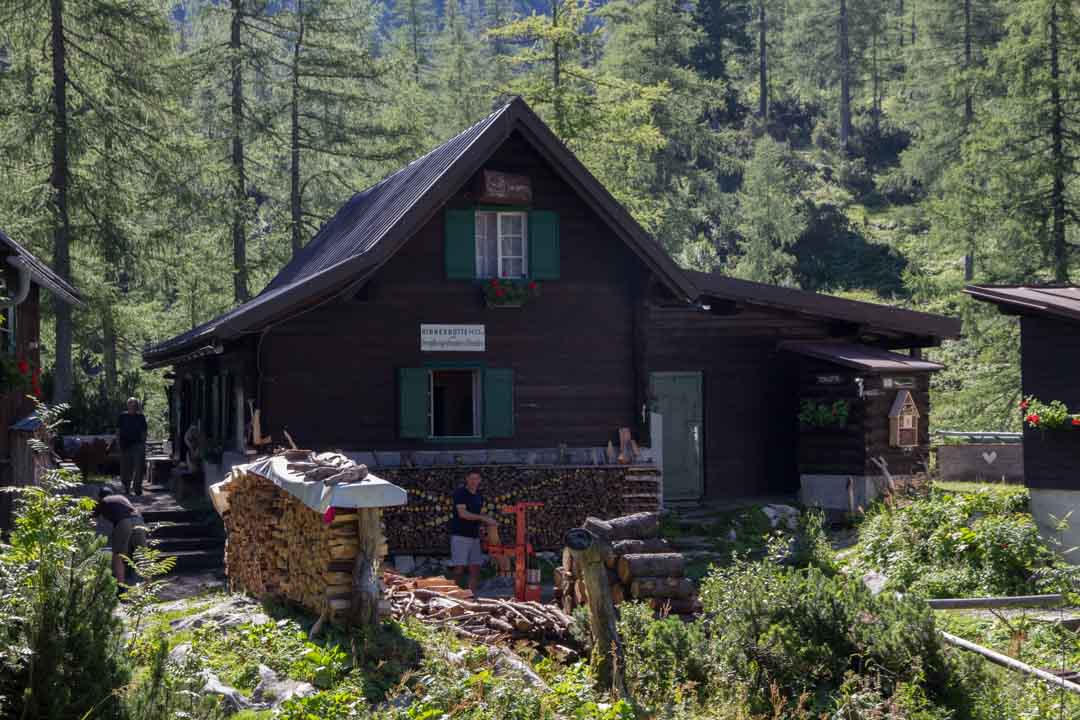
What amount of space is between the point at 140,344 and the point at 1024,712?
108ft

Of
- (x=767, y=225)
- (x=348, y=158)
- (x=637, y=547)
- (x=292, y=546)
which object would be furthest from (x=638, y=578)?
(x=767, y=225)

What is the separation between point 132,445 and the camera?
21703 mm

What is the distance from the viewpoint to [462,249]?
19.4 metres

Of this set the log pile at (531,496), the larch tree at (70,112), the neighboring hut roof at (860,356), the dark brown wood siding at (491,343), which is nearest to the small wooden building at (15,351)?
the dark brown wood siding at (491,343)

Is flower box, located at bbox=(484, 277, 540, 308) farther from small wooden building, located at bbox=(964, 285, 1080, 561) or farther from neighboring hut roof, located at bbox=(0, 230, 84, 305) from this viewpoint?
neighboring hut roof, located at bbox=(0, 230, 84, 305)

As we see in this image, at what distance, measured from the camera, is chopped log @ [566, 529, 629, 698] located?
10375mm

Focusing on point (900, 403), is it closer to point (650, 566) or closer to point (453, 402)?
point (453, 402)

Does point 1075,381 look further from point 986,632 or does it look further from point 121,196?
point 121,196

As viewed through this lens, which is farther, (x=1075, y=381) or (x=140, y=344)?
(x=140, y=344)

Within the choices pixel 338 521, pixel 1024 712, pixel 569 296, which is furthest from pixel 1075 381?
pixel 338 521

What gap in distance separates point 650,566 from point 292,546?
3799mm

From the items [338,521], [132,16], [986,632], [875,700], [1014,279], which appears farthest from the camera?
[1014,279]

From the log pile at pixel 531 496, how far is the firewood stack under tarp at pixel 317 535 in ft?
14.2

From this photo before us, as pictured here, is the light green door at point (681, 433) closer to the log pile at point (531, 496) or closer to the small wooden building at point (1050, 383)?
the log pile at point (531, 496)
